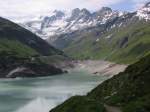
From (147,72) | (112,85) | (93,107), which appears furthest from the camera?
(112,85)

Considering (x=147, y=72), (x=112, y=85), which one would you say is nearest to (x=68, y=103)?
(x=147, y=72)

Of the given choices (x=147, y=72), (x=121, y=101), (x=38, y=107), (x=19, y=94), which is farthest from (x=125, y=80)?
(x=19, y=94)

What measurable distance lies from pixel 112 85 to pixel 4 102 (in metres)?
77.8

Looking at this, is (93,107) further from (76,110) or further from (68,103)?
(68,103)

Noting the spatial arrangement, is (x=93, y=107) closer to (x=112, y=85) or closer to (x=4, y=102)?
(x=112, y=85)

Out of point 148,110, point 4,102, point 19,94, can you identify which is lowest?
point 148,110

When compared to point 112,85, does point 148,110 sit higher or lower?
lower

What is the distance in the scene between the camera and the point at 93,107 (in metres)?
45.6

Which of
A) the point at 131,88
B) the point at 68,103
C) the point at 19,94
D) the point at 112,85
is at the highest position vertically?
the point at 19,94

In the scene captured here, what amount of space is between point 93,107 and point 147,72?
85.8ft

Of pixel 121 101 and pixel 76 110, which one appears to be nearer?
pixel 76 110

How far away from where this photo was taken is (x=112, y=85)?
78438 mm

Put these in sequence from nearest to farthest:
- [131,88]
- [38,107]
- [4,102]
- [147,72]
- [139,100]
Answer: [139,100] → [131,88] → [147,72] → [38,107] → [4,102]

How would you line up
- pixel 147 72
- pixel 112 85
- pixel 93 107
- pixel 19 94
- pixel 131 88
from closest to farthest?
1. pixel 93 107
2. pixel 131 88
3. pixel 147 72
4. pixel 112 85
5. pixel 19 94
